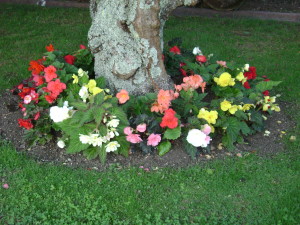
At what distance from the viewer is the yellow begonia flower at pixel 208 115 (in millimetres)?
4117

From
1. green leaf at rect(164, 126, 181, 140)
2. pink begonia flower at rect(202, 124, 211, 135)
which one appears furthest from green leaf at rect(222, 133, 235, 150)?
green leaf at rect(164, 126, 181, 140)

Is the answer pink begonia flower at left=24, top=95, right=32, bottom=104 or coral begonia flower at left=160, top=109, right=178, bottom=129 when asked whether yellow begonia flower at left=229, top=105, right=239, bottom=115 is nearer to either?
coral begonia flower at left=160, top=109, right=178, bottom=129

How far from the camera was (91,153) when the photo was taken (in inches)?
159

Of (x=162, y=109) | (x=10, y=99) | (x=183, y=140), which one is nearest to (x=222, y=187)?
(x=183, y=140)

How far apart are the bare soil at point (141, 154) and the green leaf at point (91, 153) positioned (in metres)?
0.06

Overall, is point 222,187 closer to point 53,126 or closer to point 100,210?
point 100,210

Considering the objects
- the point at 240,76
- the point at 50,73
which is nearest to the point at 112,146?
the point at 50,73

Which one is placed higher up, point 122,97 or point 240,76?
point 122,97

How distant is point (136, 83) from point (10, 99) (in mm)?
1500

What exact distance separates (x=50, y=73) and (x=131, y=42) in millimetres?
816

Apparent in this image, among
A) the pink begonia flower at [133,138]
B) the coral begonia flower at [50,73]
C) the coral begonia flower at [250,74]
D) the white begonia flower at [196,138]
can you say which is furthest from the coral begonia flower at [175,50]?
the pink begonia flower at [133,138]

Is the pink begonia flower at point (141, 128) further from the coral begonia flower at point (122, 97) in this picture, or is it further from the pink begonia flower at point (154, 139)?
the coral begonia flower at point (122, 97)

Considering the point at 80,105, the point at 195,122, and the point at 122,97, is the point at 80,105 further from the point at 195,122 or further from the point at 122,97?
the point at 195,122

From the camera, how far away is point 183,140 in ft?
13.5
